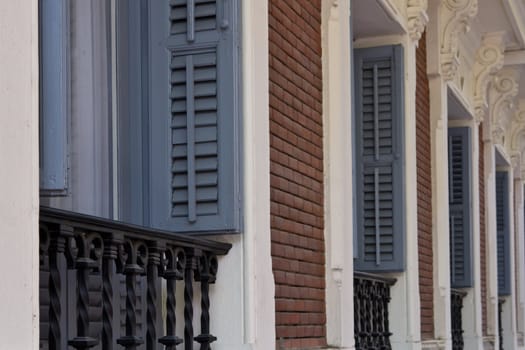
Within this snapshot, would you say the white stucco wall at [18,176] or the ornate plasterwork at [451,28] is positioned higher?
the ornate plasterwork at [451,28]

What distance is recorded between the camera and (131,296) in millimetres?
4105

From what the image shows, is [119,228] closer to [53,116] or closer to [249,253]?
[53,116]

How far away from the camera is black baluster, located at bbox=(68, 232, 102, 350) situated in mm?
3662

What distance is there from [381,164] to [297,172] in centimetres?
273

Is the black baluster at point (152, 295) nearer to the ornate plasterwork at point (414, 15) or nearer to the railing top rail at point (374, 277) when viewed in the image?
the railing top rail at point (374, 277)

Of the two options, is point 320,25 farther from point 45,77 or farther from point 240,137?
point 45,77

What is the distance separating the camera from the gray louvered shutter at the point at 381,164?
8742 mm

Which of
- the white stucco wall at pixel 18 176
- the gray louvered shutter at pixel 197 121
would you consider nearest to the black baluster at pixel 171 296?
the gray louvered shutter at pixel 197 121

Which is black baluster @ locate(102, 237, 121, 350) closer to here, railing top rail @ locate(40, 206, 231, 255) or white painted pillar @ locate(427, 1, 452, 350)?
railing top rail @ locate(40, 206, 231, 255)

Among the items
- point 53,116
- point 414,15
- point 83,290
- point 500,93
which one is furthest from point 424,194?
point 83,290

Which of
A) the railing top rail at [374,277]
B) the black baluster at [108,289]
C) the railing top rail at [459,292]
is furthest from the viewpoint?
the railing top rail at [459,292]

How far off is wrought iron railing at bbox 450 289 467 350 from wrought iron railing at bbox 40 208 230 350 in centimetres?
645

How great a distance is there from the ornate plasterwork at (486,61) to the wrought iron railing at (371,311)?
4.71 metres

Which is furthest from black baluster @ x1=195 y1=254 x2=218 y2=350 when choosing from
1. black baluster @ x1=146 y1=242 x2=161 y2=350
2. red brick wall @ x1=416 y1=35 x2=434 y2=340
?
red brick wall @ x1=416 y1=35 x2=434 y2=340
